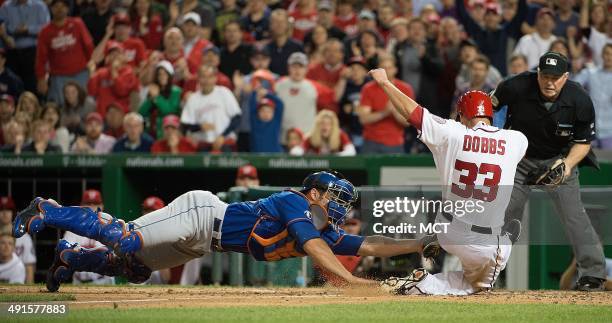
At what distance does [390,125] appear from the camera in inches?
516

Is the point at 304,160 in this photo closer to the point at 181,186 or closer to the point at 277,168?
the point at 277,168

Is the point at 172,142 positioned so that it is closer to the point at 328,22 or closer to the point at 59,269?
the point at 328,22

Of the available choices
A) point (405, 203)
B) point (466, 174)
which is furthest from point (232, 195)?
point (466, 174)

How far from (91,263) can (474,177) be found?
2.82m

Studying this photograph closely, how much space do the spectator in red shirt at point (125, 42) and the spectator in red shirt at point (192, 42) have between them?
65 cm

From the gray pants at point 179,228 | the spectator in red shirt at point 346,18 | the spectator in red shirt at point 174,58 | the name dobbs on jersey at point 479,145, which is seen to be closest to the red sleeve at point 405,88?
the spectator in red shirt at point 346,18

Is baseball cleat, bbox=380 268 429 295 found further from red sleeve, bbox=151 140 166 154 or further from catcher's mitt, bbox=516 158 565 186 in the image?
red sleeve, bbox=151 140 166 154

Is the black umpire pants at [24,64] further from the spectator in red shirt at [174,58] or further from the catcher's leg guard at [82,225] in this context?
the catcher's leg guard at [82,225]

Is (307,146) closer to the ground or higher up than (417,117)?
closer to the ground

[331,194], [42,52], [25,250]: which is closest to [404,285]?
[331,194]

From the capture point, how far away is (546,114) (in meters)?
9.09

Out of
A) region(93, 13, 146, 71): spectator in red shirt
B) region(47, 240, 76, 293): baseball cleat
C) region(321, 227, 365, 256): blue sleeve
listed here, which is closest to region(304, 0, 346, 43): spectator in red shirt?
region(93, 13, 146, 71): spectator in red shirt

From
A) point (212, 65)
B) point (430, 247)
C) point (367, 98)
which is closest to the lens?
point (430, 247)

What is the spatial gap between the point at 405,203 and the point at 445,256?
61.6 inches
